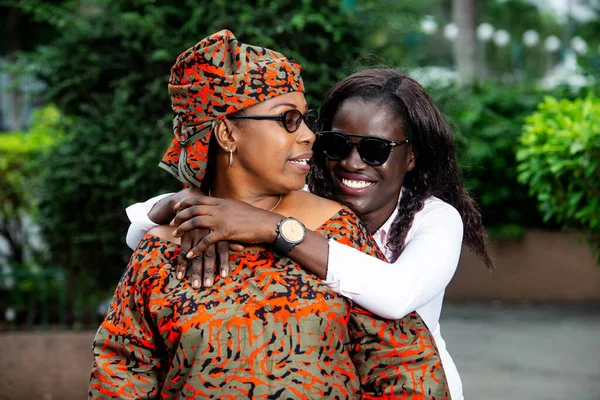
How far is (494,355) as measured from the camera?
743cm

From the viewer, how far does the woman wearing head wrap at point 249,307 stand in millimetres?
2271

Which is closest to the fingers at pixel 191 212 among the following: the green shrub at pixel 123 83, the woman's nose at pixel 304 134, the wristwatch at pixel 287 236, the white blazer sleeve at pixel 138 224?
the wristwatch at pixel 287 236

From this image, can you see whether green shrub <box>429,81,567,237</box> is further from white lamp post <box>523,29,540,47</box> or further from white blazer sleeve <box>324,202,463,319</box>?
white lamp post <box>523,29,540,47</box>

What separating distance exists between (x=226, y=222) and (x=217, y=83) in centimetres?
42

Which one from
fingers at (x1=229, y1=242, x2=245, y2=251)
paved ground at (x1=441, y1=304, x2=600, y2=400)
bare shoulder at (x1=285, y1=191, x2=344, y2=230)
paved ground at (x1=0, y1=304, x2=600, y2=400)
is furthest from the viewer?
paved ground at (x1=441, y1=304, x2=600, y2=400)

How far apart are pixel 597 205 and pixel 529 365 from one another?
2.50m

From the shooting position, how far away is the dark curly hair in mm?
3012

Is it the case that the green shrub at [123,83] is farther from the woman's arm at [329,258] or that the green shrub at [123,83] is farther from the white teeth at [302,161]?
the woman's arm at [329,258]

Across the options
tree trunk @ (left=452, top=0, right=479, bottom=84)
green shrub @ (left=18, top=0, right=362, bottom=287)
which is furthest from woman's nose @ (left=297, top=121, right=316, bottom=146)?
tree trunk @ (left=452, top=0, right=479, bottom=84)

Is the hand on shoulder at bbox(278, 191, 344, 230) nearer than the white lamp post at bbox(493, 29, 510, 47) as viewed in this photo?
Yes

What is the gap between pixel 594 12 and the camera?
1260 inches

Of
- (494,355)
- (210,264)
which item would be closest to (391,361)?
(210,264)

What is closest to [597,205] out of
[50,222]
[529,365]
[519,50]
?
[529,365]

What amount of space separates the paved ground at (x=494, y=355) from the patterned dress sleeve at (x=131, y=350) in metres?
3.55
